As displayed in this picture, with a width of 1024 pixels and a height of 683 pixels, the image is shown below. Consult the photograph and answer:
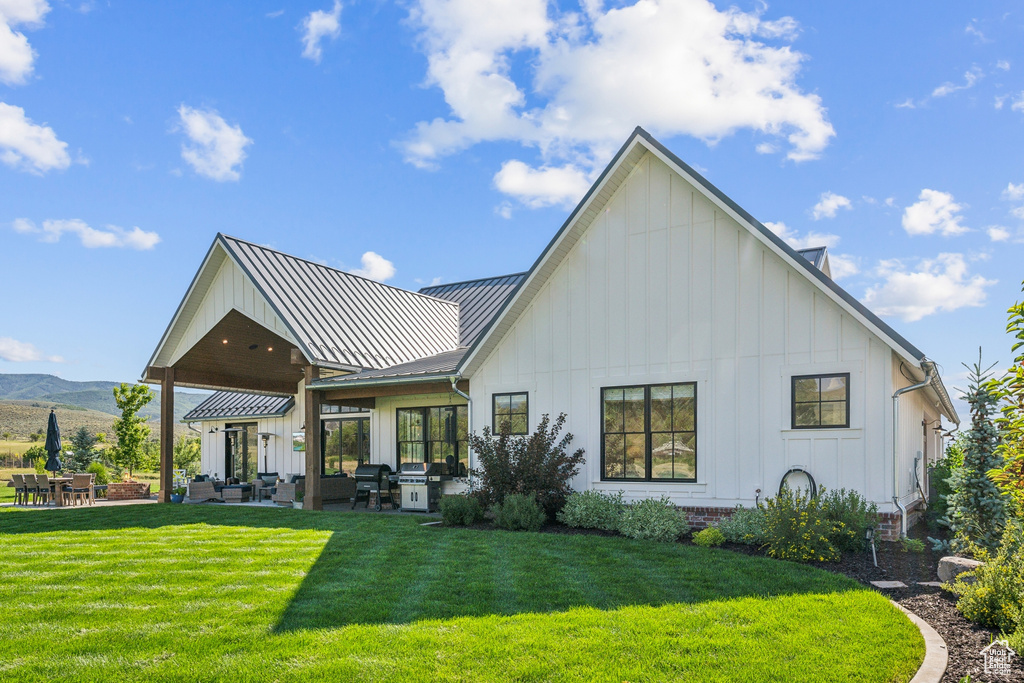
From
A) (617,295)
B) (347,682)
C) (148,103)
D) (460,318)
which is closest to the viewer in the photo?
(347,682)

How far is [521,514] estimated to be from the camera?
11.7m

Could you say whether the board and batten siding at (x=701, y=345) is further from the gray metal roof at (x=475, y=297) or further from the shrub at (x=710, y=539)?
the gray metal roof at (x=475, y=297)

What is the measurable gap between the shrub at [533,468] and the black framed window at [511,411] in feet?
2.32

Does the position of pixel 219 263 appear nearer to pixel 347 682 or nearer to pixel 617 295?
pixel 617 295

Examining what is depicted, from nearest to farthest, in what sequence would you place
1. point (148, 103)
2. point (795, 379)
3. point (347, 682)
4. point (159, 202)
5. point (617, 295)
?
point (347, 682) < point (795, 379) < point (617, 295) < point (148, 103) < point (159, 202)

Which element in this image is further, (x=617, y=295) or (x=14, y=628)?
(x=617, y=295)

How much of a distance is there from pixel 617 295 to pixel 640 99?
3.40 meters

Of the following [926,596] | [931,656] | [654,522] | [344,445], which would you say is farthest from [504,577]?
[344,445]

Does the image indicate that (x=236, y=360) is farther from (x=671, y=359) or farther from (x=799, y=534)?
(x=799, y=534)

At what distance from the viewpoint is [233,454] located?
24844 millimetres

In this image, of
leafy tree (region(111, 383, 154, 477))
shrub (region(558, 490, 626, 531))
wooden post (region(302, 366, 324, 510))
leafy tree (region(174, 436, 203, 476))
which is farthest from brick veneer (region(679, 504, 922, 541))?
leafy tree (region(174, 436, 203, 476))

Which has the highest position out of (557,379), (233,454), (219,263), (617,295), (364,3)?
(364,3)

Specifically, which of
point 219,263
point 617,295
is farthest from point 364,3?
point 219,263

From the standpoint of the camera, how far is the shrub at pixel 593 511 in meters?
11.5
